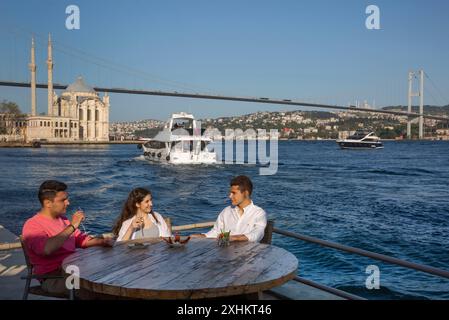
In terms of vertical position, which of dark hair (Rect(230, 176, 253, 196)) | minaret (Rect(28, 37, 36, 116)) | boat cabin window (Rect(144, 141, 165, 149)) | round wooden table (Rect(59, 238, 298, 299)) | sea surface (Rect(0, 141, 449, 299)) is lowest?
sea surface (Rect(0, 141, 449, 299))

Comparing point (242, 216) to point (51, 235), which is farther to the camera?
point (242, 216)

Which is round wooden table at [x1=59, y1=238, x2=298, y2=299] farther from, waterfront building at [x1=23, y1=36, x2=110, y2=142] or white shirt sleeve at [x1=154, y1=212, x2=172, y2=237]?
waterfront building at [x1=23, y1=36, x2=110, y2=142]

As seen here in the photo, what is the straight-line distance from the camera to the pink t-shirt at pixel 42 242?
289cm

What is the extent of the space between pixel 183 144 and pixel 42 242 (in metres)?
35.0

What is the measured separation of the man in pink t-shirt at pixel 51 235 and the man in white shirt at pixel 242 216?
2.78 feet

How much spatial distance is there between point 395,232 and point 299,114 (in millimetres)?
153733

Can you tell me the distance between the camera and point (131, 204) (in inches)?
136

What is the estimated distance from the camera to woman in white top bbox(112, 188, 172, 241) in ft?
11.2

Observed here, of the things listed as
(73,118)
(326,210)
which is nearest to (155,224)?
(326,210)

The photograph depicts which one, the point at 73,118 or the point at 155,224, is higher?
the point at 73,118

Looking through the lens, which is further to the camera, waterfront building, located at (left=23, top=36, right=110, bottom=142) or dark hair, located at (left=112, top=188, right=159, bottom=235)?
waterfront building, located at (left=23, top=36, right=110, bottom=142)

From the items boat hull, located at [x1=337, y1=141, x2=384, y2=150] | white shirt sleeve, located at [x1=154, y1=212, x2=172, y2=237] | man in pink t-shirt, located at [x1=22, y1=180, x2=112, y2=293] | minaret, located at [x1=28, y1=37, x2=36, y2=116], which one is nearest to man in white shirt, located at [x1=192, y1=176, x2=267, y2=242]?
white shirt sleeve, located at [x1=154, y1=212, x2=172, y2=237]

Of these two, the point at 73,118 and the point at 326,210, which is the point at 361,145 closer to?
the point at 73,118

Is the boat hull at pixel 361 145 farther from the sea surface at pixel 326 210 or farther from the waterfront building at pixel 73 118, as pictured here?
the waterfront building at pixel 73 118
